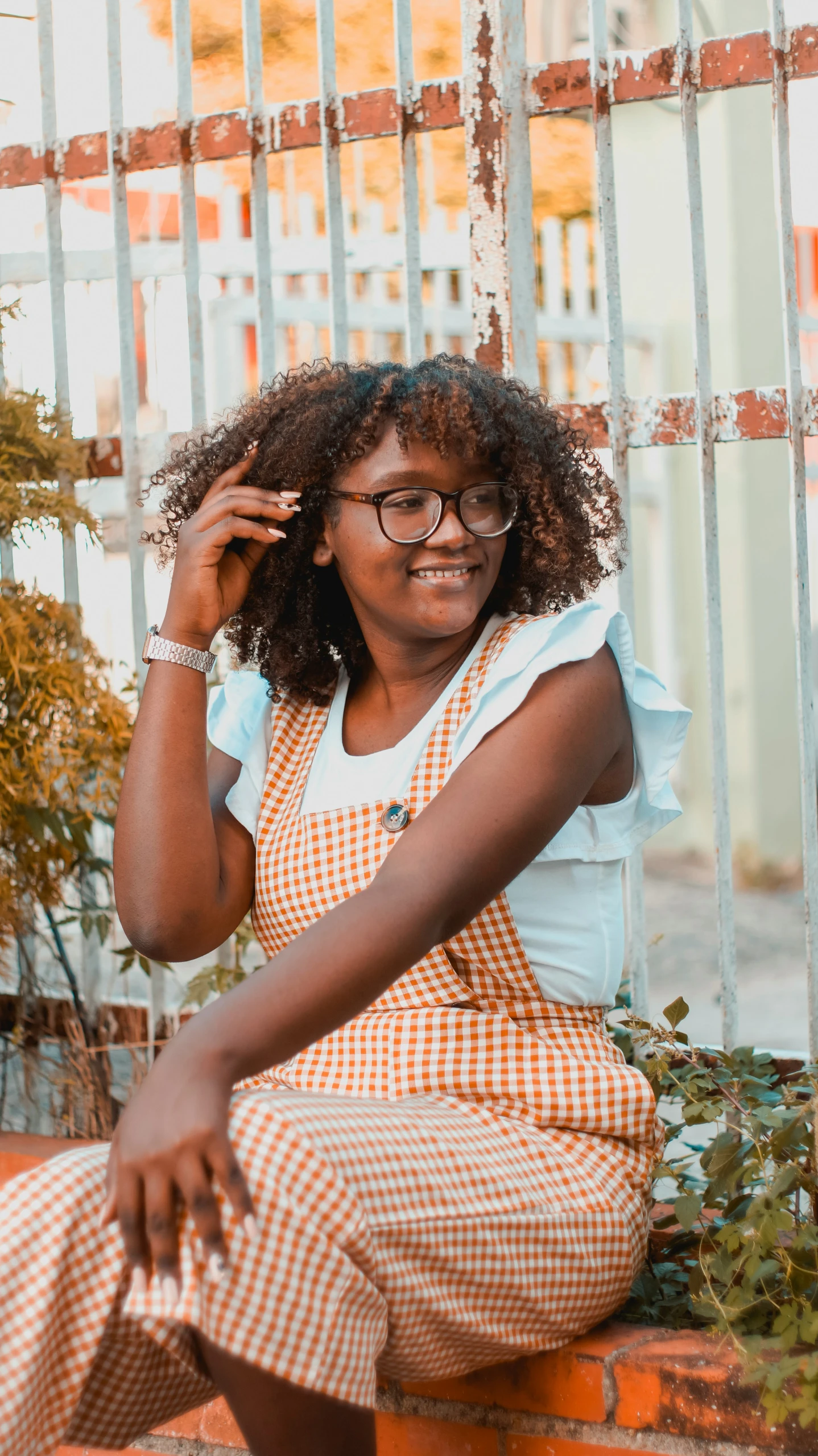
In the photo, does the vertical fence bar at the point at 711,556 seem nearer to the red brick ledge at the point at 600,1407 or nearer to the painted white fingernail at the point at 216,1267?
the red brick ledge at the point at 600,1407

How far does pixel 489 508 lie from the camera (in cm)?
208

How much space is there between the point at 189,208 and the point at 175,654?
4.07 ft

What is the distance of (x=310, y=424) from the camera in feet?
6.91

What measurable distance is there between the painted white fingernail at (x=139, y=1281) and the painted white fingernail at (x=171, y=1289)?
4cm

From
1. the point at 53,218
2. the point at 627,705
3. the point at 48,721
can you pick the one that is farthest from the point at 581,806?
the point at 53,218

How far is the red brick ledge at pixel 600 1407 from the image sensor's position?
5.88 feet

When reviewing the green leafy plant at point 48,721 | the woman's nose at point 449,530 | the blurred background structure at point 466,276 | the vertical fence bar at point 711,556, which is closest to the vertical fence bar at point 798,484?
the blurred background structure at point 466,276

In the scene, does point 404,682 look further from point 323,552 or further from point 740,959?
point 740,959

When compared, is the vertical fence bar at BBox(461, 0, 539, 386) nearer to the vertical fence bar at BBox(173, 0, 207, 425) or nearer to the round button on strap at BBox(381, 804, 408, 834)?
the vertical fence bar at BBox(173, 0, 207, 425)

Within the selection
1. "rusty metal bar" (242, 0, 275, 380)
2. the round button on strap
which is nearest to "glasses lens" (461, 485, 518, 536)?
the round button on strap

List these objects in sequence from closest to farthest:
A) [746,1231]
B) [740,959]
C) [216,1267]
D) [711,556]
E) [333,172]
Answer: [216,1267]
[746,1231]
[711,556]
[333,172]
[740,959]

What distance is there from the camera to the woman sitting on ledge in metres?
1.51

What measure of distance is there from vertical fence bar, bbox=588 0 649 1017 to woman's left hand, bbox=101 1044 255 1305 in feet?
3.87

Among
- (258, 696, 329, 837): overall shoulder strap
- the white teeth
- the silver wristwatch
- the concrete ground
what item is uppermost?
the white teeth
